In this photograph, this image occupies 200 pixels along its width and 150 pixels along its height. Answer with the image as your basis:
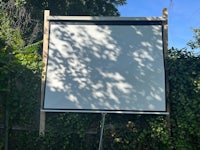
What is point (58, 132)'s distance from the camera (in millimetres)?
6336

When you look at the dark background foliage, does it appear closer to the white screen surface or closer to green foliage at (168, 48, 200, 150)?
green foliage at (168, 48, 200, 150)

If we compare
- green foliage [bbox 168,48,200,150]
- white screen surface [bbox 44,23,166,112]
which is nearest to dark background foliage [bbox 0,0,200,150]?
green foliage [bbox 168,48,200,150]

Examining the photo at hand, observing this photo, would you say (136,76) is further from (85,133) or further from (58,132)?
(58,132)

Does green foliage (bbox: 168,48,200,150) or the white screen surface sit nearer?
green foliage (bbox: 168,48,200,150)

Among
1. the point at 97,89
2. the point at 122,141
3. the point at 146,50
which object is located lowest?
the point at 122,141

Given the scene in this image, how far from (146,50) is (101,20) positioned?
1.20m

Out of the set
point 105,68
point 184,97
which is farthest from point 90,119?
point 184,97

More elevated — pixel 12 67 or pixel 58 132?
pixel 12 67

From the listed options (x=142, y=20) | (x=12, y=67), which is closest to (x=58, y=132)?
(x=12, y=67)

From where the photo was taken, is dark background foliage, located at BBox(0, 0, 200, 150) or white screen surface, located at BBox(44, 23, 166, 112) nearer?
dark background foliage, located at BBox(0, 0, 200, 150)

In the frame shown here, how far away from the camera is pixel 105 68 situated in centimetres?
645

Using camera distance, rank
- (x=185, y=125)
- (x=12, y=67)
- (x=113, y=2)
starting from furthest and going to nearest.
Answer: (x=113, y=2)
(x=12, y=67)
(x=185, y=125)

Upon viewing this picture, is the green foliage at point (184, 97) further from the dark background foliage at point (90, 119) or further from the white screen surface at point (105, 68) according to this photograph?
the white screen surface at point (105, 68)

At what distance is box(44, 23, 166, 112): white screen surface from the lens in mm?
6254
